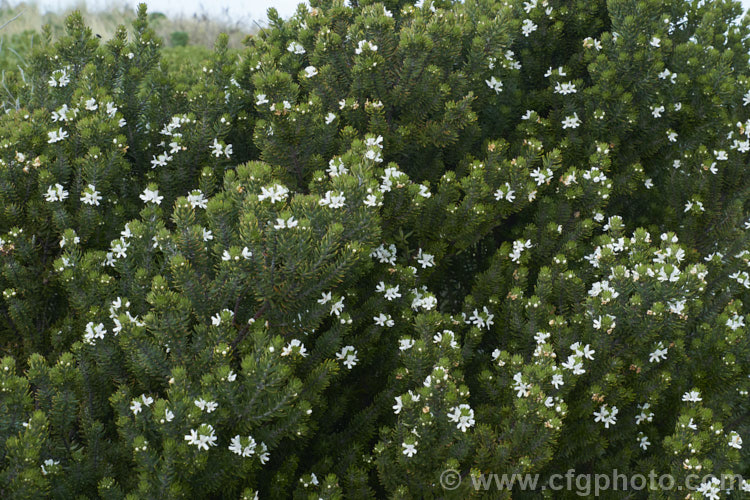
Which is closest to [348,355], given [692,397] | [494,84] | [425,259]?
[425,259]

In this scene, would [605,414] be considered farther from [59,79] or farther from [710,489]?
[59,79]

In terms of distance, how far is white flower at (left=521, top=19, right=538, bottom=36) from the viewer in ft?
17.2

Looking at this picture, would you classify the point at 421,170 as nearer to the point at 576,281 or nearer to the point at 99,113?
the point at 576,281

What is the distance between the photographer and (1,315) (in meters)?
4.00

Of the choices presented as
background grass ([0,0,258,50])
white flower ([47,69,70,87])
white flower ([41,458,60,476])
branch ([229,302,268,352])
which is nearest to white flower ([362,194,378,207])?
branch ([229,302,268,352])

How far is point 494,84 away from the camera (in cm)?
495

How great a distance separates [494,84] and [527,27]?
0.69m

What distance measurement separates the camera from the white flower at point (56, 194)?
13.0ft

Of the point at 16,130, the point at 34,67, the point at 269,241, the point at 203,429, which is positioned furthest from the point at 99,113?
the point at 203,429

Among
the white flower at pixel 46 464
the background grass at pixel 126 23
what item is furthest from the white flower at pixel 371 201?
the background grass at pixel 126 23

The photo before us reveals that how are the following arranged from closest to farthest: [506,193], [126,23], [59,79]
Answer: [506,193] → [59,79] → [126,23]

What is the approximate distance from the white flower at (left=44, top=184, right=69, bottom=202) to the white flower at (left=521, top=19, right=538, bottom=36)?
3.58 meters

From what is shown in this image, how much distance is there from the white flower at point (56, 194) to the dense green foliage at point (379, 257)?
0.02 m

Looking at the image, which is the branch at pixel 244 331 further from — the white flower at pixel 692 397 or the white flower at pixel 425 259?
the white flower at pixel 692 397
